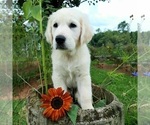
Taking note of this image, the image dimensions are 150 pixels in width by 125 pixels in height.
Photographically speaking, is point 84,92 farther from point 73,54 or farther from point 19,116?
point 19,116

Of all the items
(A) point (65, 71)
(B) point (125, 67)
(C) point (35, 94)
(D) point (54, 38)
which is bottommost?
(B) point (125, 67)

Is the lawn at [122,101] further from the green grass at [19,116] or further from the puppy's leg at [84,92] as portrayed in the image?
the puppy's leg at [84,92]

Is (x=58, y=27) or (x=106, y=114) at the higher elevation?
(x=58, y=27)

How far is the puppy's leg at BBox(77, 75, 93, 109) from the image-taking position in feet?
4.78

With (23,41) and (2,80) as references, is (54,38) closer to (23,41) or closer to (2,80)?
(2,80)

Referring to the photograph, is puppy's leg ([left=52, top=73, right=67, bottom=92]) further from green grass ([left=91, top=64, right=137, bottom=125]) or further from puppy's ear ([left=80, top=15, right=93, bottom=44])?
green grass ([left=91, top=64, right=137, bottom=125])

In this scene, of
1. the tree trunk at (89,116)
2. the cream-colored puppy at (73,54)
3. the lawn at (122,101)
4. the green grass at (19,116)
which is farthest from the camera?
the green grass at (19,116)

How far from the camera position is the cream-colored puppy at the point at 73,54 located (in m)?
1.40

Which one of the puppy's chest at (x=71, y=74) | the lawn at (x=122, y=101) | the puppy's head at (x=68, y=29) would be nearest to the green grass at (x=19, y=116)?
the lawn at (x=122, y=101)

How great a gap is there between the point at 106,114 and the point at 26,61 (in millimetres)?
1686

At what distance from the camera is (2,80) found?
2166mm

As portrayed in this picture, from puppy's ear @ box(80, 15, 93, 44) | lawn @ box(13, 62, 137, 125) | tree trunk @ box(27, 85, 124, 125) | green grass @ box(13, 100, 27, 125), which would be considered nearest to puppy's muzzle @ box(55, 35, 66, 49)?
puppy's ear @ box(80, 15, 93, 44)

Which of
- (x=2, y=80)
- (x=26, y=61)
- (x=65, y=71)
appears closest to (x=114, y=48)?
(x=26, y=61)

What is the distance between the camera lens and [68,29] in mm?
1379
